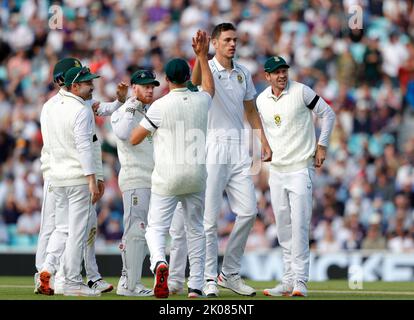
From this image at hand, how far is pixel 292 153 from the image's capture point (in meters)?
12.1

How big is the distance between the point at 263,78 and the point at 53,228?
9.10 meters

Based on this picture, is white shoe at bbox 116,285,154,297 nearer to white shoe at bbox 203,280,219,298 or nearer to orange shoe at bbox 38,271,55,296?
white shoe at bbox 203,280,219,298

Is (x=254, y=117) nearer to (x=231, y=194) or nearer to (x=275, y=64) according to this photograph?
(x=275, y=64)

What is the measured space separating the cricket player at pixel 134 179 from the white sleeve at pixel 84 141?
316 millimetres

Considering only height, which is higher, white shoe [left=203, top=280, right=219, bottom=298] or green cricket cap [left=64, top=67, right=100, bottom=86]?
green cricket cap [left=64, top=67, right=100, bottom=86]

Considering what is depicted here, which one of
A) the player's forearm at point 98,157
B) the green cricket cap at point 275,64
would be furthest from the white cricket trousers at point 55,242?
the green cricket cap at point 275,64

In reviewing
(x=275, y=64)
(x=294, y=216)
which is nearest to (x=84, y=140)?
(x=275, y=64)

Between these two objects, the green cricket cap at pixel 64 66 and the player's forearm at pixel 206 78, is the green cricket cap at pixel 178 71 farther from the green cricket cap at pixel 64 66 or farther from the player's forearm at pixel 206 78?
the green cricket cap at pixel 64 66

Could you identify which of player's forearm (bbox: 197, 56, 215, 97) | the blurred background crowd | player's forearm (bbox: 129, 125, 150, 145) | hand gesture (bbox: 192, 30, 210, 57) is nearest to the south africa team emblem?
player's forearm (bbox: 197, 56, 215, 97)

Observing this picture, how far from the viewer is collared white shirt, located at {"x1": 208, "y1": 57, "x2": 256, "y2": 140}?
12141mm

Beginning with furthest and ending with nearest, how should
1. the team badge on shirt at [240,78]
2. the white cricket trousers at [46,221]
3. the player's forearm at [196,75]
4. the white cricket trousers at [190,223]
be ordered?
1. the white cricket trousers at [46,221]
2. the team badge on shirt at [240,78]
3. the player's forearm at [196,75]
4. the white cricket trousers at [190,223]

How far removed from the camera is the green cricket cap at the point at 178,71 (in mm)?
11227

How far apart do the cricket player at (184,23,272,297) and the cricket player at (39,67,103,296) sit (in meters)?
1.14
